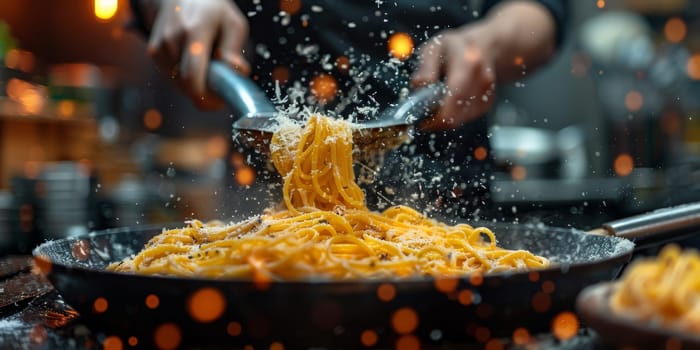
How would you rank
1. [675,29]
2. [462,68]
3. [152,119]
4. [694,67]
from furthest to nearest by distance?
[152,119] → [675,29] → [694,67] → [462,68]

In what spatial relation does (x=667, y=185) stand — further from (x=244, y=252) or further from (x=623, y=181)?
(x=244, y=252)

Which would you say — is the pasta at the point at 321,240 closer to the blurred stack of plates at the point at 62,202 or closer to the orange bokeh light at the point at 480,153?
the orange bokeh light at the point at 480,153

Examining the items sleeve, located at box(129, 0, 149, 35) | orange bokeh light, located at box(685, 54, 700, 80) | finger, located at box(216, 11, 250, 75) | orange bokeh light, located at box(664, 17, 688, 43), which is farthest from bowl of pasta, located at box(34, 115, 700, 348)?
orange bokeh light, located at box(664, 17, 688, 43)

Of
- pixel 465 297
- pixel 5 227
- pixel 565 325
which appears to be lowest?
pixel 5 227

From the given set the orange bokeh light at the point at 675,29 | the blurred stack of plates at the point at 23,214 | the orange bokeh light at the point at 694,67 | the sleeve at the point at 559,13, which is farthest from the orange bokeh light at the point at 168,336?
the orange bokeh light at the point at 675,29

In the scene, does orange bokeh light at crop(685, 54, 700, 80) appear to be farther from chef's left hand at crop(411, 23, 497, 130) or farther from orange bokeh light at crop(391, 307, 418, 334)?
orange bokeh light at crop(391, 307, 418, 334)

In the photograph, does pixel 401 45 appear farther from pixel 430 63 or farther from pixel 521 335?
pixel 521 335

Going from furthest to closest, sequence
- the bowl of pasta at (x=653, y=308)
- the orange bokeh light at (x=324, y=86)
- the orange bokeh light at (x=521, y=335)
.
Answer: the orange bokeh light at (x=324, y=86), the orange bokeh light at (x=521, y=335), the bowl of pasta at (x=653, y=308)

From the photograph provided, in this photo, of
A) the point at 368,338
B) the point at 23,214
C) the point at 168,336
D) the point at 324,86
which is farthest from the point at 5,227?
the point at 368,338
